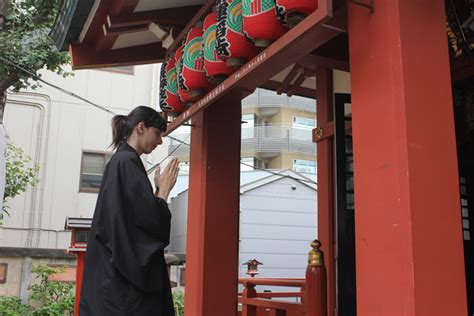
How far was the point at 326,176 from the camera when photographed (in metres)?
5.32

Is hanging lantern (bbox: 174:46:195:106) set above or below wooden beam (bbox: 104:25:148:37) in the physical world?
below

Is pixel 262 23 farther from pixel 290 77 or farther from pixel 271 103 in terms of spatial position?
pixel 271 103

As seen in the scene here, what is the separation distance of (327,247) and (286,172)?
32.7ft

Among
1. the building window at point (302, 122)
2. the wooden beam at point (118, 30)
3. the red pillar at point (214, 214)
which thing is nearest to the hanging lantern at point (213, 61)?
the red pillar at point (214, 214)

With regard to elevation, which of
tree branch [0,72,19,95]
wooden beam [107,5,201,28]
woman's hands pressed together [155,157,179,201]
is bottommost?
woman's hands pressed together [155,157,179,201]

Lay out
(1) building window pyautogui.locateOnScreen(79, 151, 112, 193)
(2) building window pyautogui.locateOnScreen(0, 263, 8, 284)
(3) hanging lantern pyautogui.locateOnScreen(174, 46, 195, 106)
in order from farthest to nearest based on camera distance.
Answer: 1. (1) building window pyautogui.locateOnScreen(79, 151, 112, 193)
2. (2) building window pyautogui.locateOnScreen(0, 263, 8, 284)
3. (3) hanging lantern pyautogui.locateOnScreen(174, 46, 195, 106)

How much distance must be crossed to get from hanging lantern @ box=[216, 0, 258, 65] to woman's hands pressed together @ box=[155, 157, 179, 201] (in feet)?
2.64

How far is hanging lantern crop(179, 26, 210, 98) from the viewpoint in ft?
12.9

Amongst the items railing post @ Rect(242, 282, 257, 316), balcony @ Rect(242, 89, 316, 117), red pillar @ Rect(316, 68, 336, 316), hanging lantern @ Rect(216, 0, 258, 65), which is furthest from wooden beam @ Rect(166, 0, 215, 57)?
balcony @ Rect(242, 89, 316, 117)

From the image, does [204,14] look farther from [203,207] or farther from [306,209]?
[306,209]

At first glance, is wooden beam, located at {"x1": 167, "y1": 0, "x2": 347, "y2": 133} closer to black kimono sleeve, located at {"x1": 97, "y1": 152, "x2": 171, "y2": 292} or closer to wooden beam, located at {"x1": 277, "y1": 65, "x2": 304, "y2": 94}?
black kimono sleeve, located at {"x1": 97, "y1": 152, "x2": 171, "y2": 292}

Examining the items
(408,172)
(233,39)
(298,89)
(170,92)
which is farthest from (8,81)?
(408,172)

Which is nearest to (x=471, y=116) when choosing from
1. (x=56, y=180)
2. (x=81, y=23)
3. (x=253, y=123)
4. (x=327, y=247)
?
(x=327, y=247)

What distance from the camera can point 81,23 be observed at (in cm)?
467
